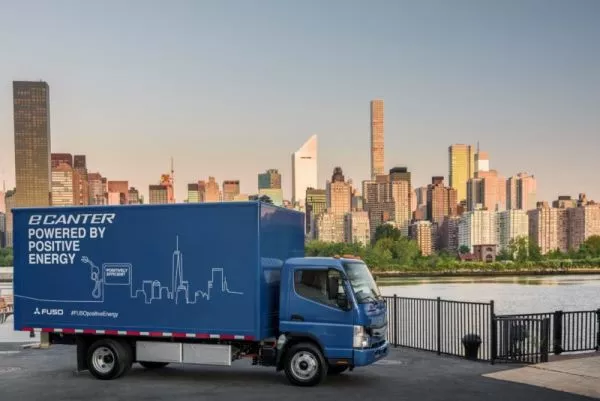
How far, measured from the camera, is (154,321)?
1350cm

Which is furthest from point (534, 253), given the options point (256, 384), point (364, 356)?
point (364, 356)

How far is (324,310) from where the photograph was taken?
42.2 ft

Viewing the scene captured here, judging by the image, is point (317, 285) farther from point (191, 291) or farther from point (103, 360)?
point (103, 360)

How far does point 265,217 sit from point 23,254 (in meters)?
5.66

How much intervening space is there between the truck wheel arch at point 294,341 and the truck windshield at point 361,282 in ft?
3.81

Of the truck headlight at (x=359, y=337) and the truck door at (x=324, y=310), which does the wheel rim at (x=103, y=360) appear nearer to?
the truck door at (x=324, y=310)

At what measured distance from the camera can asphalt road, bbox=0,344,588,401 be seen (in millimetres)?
12406

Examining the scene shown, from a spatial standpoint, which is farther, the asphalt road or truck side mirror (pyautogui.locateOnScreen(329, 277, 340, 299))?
truck side mirror (pyautogui.locateOnScreen(329, 277, 340, 299))

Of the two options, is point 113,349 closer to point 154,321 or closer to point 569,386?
point 154,321

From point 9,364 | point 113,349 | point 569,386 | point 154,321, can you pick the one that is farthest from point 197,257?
point 569,386

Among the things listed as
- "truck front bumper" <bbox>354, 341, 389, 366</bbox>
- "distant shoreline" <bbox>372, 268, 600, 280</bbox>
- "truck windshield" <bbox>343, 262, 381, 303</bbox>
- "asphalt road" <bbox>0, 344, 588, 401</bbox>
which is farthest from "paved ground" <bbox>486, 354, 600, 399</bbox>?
"distant shoreline" <bbox>372, 268, 600, 280</bbox>

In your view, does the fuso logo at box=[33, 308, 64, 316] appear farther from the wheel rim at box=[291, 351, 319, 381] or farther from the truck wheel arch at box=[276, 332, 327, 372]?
the wheel rim at box=[291, 351, 319, 381]

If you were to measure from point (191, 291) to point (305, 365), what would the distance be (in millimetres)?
2678

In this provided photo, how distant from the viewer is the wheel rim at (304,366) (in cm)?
1298
